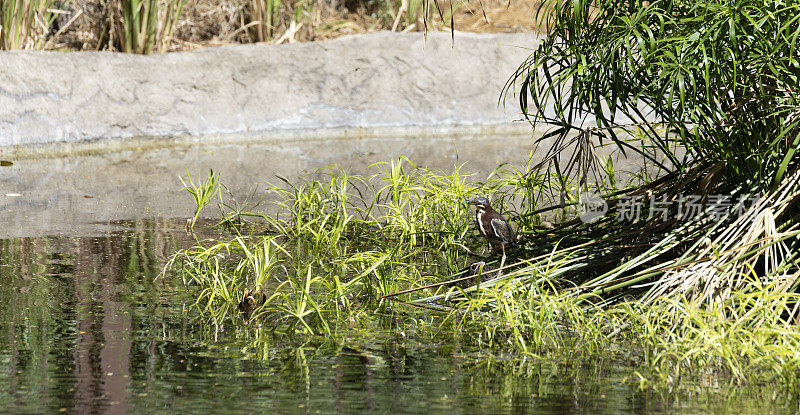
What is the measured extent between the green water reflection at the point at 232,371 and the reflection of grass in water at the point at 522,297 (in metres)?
0.13

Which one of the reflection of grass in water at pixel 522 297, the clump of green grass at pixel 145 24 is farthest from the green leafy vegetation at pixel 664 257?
the clump of green grass at pixel 145 24

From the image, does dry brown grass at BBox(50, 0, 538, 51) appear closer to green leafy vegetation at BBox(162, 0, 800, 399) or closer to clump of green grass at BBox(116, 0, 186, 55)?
clump of green grass at BBox(116, 0, 186, 55)

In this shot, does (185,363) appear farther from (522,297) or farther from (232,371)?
(522,297)

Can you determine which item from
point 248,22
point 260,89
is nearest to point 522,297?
point 260,89

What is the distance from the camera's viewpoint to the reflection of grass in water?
11.1 feet

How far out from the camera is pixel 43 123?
8.15 metres

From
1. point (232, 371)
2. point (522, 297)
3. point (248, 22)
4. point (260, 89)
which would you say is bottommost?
point (232, 371)

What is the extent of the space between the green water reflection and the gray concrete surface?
4.31 metres

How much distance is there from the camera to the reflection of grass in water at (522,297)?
3369 millimetres

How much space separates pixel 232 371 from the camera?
3281 millimetres

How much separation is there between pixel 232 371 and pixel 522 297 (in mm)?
1110

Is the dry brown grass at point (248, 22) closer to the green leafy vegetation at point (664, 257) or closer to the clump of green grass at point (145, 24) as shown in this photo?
the clump of green grass at point (145, 24)

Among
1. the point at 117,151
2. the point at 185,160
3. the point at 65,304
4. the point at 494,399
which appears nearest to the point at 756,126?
the point at 494,399

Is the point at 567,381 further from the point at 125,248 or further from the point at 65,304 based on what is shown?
the point at 125,248
